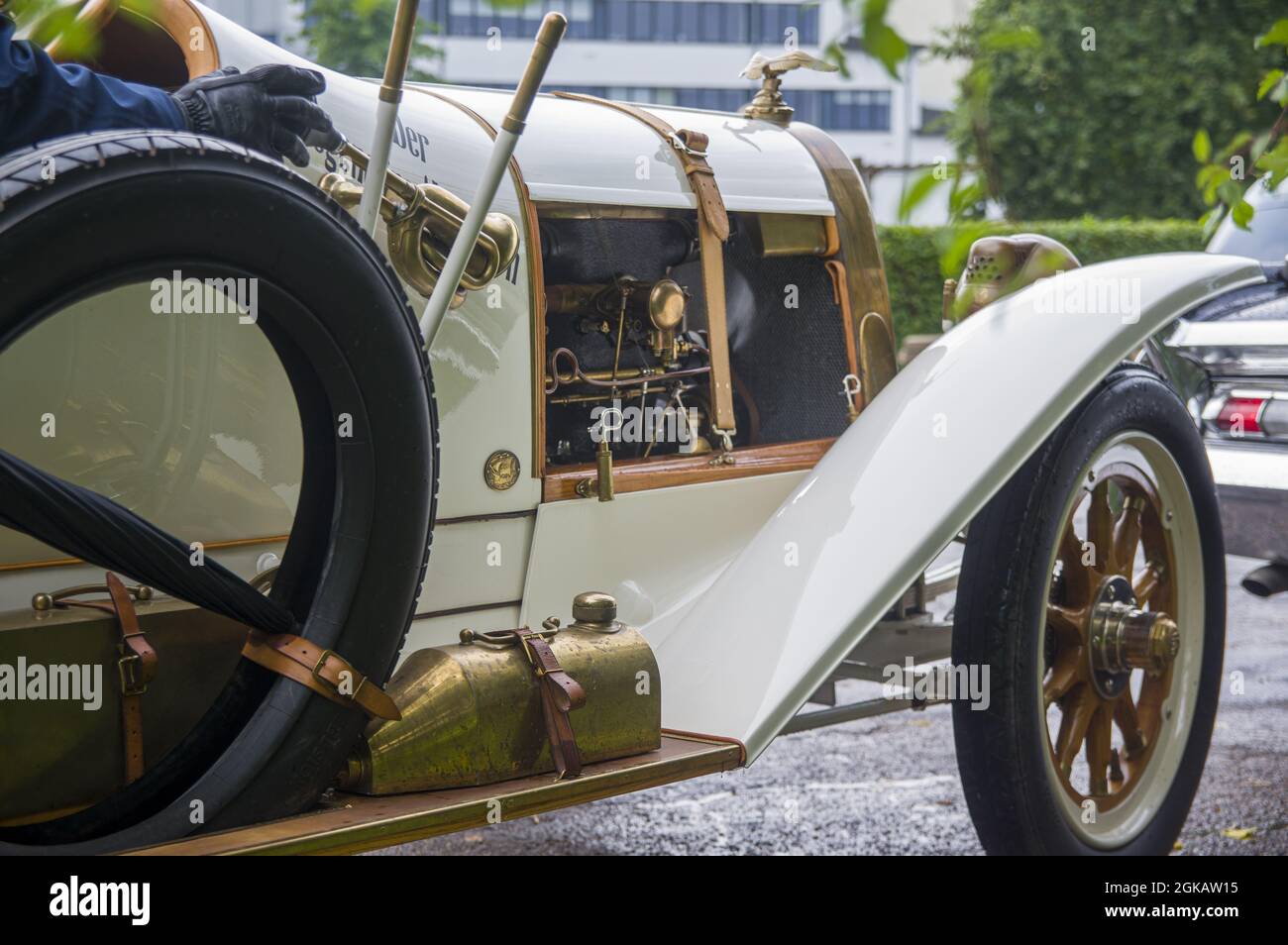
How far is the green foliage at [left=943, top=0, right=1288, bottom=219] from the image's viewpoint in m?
22.1

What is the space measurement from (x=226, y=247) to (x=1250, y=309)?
4.53 metres

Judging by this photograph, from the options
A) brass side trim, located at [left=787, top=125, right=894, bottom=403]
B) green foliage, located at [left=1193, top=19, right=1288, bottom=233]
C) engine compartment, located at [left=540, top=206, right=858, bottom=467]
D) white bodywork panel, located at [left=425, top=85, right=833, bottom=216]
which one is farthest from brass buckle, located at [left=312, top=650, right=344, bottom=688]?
green foliage, located at [left=1193, top=19, right=1288, bottom=233]

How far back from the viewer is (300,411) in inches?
86.5

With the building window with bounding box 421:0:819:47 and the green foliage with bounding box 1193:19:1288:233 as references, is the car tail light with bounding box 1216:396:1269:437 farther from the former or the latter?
the building window with bounding box 421:0:819:47

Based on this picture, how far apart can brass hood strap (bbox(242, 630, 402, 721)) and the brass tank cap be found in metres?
0.49

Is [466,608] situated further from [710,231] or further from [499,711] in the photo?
[710,231]

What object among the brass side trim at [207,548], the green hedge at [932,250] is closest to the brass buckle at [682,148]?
the brass side trim at [207,548]

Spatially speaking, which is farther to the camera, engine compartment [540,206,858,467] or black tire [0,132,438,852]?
engine compartment [540,206,858,467]

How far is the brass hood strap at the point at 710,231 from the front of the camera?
10.7ft

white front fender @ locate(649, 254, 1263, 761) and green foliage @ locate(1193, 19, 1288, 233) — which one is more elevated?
green foliage @ locate(1193, 19, 1288, 233)

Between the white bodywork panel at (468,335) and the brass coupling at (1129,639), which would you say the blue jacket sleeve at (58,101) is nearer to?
the white bodywork panel at (468,335)

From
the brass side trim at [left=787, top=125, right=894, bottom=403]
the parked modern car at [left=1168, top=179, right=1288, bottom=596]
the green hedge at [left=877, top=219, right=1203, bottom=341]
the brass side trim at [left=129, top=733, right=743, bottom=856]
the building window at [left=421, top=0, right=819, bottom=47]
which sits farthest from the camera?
the building window at [left=421, top=0, right=819, bottom=47]

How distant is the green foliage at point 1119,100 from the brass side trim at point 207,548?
21.1 metres

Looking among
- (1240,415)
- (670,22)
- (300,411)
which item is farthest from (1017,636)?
(670,22)
